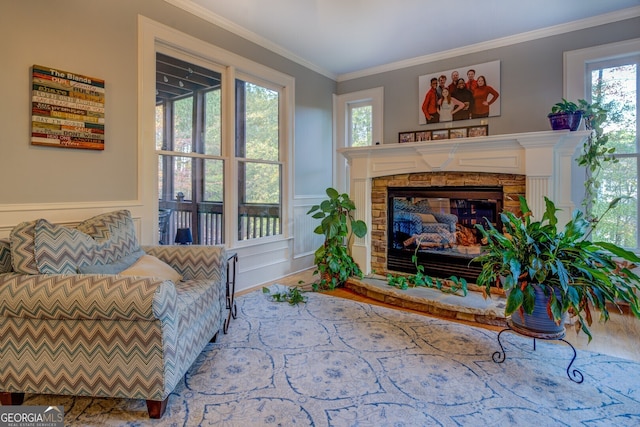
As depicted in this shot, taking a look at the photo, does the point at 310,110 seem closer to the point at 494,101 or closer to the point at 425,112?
the point at 425,112

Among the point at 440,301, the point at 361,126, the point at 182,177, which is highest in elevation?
the point at 361,126

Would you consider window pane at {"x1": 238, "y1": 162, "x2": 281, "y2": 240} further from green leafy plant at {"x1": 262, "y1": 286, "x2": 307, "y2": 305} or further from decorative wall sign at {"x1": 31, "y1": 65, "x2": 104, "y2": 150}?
decorative wall sign at {"x1": 31, "y1": 65, "x2": 104, "y2": 150}

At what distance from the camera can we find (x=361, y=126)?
488 centimetres

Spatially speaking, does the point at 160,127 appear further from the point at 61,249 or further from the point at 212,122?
the point at 61,249

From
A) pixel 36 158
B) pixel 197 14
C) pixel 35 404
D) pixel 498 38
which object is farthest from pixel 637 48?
pixel 35 404

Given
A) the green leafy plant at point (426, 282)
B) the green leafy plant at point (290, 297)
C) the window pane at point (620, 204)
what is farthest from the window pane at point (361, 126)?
the window pane at point (620, 204)

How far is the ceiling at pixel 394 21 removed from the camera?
305 centimetres

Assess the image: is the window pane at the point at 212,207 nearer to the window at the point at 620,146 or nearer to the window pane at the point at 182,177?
the window pane at the point at 182,177

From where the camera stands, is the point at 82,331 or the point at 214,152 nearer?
the point at 82,331

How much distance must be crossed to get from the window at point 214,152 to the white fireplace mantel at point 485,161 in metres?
0.99

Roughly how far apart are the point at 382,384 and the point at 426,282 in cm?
187

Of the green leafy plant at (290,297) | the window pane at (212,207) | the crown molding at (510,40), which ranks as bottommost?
the green leafy plant at (290,297)

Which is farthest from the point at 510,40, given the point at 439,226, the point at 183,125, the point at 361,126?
the point at 183,125

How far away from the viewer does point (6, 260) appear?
70.5 inches
